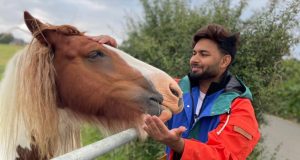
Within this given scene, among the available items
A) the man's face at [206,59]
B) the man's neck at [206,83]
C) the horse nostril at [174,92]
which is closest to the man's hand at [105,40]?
the horse nostril at [174,92]

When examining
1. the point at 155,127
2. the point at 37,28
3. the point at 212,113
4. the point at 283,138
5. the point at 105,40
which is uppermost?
the point at 37,28

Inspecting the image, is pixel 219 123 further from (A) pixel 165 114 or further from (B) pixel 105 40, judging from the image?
(B) pixel 105 40

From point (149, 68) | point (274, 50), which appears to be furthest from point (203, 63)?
point (274, 50)

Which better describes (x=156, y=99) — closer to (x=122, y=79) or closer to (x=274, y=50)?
(x=122, y=79)

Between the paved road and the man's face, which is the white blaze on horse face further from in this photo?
the paved road

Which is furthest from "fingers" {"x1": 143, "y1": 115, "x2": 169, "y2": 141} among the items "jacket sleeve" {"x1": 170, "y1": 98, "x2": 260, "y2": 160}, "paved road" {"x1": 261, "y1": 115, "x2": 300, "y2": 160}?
"paved road" {"x1": 261, "y1": 115, "x2": 300, "y2": 160}

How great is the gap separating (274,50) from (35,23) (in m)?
3.57

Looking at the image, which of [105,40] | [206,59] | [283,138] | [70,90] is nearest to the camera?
[70,90]

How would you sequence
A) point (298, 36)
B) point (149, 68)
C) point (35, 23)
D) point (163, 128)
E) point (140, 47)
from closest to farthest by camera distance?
1. point (163, 128)
2. point (35, 23)
3. point (149, 68)
4. point (298, 36)
5. point (140, 47)

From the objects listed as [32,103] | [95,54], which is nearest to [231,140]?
[95,54]

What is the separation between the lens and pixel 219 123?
256cm

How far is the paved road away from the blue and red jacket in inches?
174

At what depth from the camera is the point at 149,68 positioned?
2457 millimetres

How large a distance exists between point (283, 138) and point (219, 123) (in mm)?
8995
